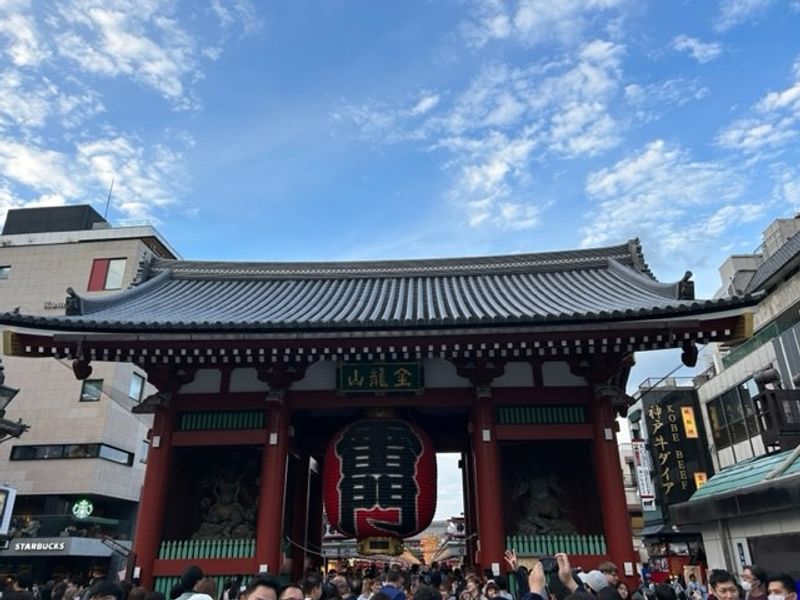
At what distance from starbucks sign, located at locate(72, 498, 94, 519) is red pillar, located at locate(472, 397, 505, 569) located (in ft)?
87.3

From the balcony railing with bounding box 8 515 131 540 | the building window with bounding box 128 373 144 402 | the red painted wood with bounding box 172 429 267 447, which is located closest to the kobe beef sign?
the red painted wood with bounding box 172 429 267 447

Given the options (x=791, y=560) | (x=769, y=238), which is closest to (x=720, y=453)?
(x=769, y=238)

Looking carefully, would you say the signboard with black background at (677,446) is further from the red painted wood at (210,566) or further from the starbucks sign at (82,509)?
the starbucks sign at (82,509)

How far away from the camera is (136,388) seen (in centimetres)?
3478

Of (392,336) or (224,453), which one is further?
(224,453)

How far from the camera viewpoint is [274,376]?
11.4 metres

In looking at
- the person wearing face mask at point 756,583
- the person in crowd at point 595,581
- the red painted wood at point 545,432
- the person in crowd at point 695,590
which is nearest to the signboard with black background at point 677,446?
the person in crowd at point 695,590

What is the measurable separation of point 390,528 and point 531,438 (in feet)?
10.5

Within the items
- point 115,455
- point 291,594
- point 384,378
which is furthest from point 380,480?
point 115,455

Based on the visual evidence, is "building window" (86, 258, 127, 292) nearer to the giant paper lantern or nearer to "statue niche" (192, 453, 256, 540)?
"statue niche" (192, 453, 256, 540)

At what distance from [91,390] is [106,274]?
24.7 feet

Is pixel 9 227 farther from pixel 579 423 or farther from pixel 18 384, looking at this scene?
pixel 579 423

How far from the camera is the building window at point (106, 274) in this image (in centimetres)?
3506

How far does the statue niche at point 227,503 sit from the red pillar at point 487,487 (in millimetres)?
4581
